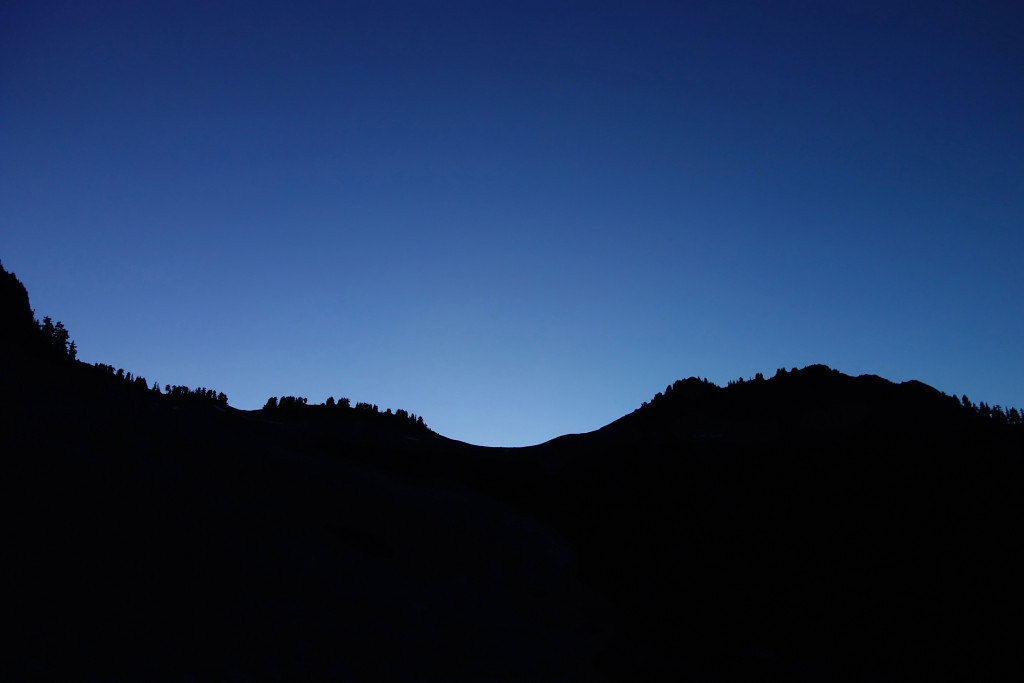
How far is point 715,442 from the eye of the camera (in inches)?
1146

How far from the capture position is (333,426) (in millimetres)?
32625

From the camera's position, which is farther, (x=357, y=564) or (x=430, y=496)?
(x=430, y=496)

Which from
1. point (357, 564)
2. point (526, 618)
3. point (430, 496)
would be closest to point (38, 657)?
point (357, 564)

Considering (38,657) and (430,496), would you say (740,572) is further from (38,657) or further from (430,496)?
(38,657)

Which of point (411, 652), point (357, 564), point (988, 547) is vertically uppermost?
point (988, 547)

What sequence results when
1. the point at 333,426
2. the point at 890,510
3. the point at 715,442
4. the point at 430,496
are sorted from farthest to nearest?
the point at 333,426 → the point at 715,442 → the point at 430,496 → the point at 890,510

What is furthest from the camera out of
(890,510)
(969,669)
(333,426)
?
(333,426)

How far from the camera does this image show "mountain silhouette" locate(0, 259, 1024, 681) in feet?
38.9

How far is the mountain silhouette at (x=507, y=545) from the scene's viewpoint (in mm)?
11852

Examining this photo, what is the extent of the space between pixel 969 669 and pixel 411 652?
12.6 m

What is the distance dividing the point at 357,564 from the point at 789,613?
1167 cm

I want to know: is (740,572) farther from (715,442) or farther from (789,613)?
(715,442)

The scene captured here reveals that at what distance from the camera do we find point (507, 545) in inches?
872

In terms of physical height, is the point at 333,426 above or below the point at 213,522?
above
